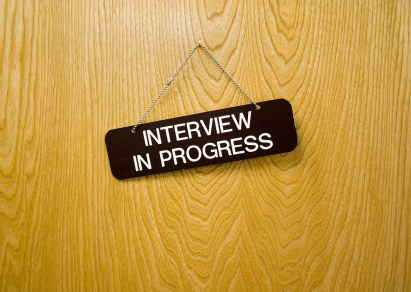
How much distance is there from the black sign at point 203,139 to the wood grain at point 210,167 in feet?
0.09

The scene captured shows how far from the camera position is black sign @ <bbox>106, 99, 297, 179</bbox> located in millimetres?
474

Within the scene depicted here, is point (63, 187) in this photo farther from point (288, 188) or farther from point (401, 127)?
point (401, 127)

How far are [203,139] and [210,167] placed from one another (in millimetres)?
58

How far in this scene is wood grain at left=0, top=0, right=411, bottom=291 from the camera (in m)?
0.47

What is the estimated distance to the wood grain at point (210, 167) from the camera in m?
0.47

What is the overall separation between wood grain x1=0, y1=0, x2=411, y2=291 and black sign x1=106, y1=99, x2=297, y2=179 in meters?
0.03

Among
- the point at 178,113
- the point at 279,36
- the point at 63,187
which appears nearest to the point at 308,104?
the point at 279,36

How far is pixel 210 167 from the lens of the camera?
1.67ft

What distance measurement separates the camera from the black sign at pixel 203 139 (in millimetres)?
474

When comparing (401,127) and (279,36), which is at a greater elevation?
(279,36)

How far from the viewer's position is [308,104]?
49 centimetres

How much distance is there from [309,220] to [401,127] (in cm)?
23

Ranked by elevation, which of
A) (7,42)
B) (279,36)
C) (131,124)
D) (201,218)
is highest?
(7,42)

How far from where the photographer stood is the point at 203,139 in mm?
489
